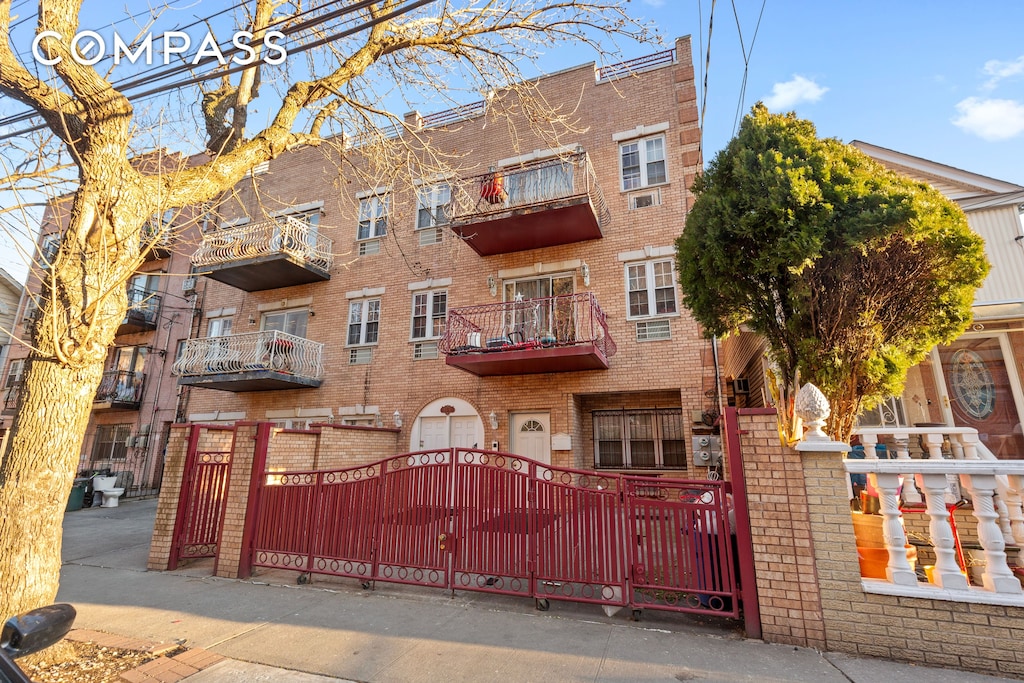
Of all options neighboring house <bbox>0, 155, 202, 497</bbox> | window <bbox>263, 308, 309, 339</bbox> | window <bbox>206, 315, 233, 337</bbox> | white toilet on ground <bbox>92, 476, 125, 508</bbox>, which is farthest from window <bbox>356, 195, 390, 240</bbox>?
white toilet on ground <bbox>92, 476, 125, 508</bbox>

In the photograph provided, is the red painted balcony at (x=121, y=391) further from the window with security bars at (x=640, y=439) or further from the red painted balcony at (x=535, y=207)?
the window with security bars at (x=640, y=439)

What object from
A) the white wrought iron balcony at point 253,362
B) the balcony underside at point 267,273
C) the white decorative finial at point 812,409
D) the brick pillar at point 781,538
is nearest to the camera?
the brick pillar at point 781,538

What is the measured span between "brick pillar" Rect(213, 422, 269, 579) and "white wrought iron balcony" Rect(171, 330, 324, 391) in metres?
5.70

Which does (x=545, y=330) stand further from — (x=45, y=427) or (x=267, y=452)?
(x=45, y=427)

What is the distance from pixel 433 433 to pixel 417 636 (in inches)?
284

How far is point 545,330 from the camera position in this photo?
385 inches

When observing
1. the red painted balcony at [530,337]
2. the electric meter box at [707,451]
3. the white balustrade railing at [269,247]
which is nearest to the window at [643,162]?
the red painted balcony at [530,337]

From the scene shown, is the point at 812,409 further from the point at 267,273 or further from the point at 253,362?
the point at 267,273

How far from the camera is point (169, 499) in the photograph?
659cm

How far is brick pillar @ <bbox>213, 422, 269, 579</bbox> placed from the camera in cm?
605

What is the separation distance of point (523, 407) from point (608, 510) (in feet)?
19.3

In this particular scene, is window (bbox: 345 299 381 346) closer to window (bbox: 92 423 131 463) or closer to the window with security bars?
the window with security bars

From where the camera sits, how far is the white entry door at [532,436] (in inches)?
404

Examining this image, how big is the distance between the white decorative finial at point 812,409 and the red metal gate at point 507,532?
3.17 ft
